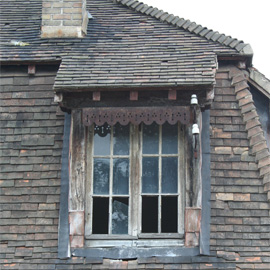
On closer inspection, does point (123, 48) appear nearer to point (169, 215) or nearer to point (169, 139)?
point (169, 139)

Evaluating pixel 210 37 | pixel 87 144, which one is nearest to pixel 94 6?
pixel 210 37

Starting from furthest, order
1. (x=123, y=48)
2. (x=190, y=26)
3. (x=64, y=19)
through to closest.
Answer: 1. (x=64, y=19)
2. (x=190, y=26)
3. (x=123, y=48)

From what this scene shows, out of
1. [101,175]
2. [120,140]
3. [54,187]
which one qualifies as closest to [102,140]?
[120,140]

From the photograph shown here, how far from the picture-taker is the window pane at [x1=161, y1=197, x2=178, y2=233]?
26.2ft

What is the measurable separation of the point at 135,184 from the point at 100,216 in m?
0.60

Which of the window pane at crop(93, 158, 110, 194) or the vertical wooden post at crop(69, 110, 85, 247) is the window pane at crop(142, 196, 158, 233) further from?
the vertical wooden post at crop(69, 110, 85, 247)

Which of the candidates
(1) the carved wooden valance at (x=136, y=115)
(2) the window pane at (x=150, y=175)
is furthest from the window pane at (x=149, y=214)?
(1) the carved wooden valance at (x=136, y=115)

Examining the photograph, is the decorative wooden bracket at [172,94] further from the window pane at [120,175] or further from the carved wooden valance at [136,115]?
the window pane at [120,175]

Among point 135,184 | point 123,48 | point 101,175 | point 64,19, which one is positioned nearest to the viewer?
point 135,184

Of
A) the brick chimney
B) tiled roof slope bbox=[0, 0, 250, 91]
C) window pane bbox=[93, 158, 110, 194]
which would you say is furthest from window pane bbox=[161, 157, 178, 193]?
the brick chimney

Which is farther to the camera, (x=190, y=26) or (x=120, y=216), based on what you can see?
(x=190, y=26)

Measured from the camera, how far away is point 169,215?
8031 millimetres

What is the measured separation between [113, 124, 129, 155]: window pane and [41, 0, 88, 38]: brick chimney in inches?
70.2

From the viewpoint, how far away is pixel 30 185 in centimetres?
825
